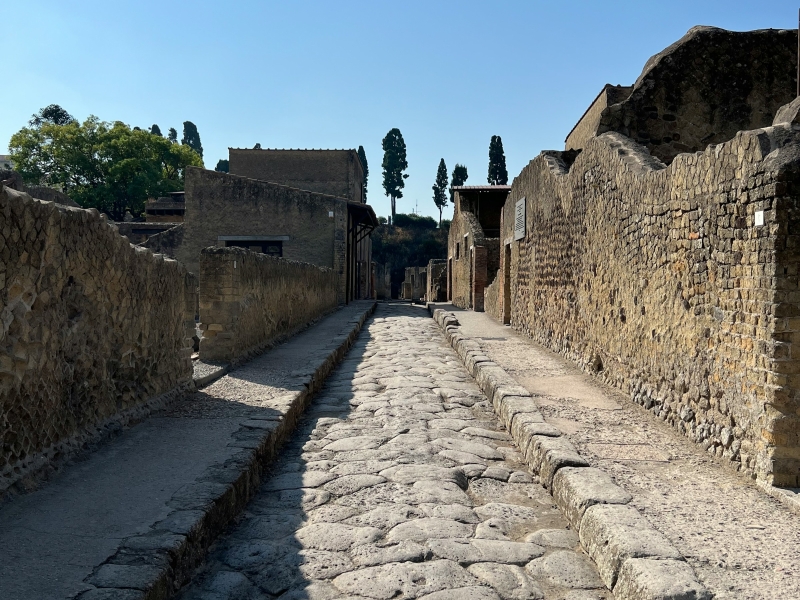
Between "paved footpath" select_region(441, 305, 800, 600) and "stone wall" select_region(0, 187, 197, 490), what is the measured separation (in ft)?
9.43

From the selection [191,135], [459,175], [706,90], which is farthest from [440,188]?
[706,90]

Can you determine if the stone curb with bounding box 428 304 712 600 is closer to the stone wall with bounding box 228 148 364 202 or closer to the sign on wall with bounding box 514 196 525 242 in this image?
the sign on wall with bounding box 514 196 525 242

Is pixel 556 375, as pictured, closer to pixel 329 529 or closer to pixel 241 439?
pixel 241 439

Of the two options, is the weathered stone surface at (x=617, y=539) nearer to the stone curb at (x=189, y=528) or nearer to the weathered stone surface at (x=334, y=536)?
the weathered stone surface at (x=334, y=536)

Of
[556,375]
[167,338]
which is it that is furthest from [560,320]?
[167,338]

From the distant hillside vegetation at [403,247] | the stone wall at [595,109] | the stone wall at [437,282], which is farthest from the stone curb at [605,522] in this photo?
the distant hillside vegetation at [403,247]

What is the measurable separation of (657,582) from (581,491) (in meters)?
0.99

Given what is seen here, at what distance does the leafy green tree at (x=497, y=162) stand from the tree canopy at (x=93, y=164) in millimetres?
26492

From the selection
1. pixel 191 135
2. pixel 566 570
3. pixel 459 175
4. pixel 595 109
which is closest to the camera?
pixel 566 570

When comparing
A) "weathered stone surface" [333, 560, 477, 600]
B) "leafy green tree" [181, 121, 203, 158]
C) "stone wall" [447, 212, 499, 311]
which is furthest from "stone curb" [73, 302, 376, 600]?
"leafy green tree" [181, 121, 203, 158]

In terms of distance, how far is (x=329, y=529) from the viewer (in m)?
3.27

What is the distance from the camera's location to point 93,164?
39.2 meters

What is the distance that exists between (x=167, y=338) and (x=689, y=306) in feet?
12.8

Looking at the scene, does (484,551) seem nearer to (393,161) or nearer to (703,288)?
(703,288)
